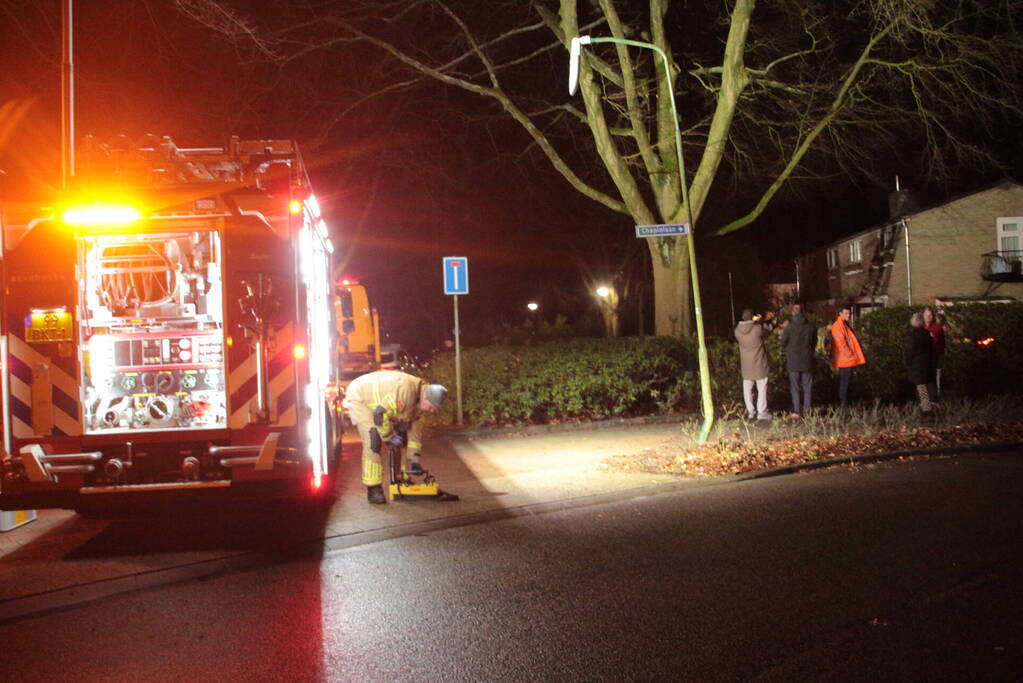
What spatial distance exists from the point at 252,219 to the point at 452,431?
703 centimetres

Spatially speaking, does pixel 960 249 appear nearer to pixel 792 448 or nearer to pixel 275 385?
pixel 792 448

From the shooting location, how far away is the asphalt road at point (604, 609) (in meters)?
4.49

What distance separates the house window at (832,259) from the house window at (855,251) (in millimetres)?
2319

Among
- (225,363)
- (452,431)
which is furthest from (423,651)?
(452,431)

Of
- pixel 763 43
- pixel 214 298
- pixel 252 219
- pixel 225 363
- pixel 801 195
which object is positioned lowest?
pixel 225 363

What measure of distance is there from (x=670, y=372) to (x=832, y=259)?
3453 centimetres

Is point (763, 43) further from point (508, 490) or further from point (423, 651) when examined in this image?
point (423, 651)

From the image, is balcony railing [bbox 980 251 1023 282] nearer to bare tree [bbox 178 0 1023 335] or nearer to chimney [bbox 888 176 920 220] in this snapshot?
chimney [bbox 888 176 920 220]

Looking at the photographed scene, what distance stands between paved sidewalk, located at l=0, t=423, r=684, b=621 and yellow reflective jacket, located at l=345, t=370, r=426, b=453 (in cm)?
84

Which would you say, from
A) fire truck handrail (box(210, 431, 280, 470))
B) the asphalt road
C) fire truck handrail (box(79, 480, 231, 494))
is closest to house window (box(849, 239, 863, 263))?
the asphalt road

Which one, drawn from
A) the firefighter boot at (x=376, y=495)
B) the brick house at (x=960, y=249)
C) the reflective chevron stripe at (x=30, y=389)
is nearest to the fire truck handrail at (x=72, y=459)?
the reflective chevron stripe at (x=30, y=389)

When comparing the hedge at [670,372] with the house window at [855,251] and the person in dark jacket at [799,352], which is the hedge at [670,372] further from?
the house window at [855,251]

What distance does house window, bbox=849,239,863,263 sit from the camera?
137 ft

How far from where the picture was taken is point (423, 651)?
15.6 ft
